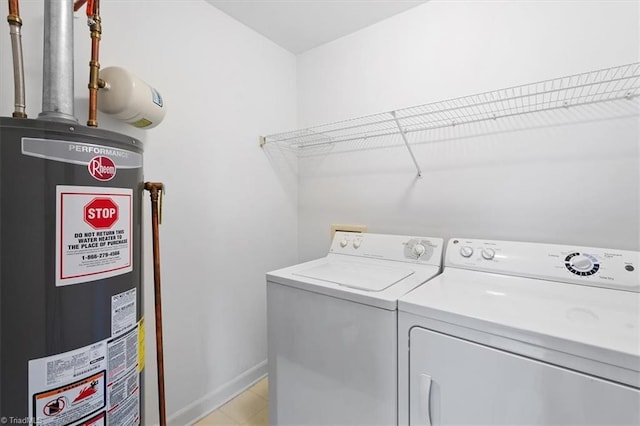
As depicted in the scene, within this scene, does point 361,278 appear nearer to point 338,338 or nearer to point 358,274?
point 358,274

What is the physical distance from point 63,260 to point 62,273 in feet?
0.11

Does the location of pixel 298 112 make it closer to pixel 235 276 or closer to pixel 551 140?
pixel 235 276

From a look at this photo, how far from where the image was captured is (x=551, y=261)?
1.22m

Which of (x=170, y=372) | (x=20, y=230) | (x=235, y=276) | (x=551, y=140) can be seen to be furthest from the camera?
(x=235, y=276)

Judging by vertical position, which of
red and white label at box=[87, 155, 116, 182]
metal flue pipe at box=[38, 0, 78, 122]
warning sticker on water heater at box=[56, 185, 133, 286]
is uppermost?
metal flue pipe at box=[38, 0, 78, 122]

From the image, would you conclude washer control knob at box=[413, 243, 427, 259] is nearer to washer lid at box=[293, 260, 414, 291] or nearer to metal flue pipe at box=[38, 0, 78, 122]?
washer lid at box=[293, 260, 414, 291]

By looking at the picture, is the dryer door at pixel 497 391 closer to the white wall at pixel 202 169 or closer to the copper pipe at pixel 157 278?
the copper pipe at pixel 157 278

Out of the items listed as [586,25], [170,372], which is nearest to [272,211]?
[170,372]

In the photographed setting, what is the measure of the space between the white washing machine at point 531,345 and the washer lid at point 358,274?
16 centimetres

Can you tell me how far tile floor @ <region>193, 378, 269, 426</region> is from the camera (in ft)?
5.31

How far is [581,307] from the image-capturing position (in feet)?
3.08

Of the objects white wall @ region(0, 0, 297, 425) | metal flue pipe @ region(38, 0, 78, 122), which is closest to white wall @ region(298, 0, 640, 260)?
white wall @ region(0, 0, 297, 425)

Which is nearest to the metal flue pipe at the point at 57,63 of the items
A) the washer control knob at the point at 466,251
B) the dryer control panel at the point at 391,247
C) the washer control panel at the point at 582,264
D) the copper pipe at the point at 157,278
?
the copper pipe at the point at 157,278

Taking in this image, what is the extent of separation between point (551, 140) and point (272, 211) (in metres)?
1.69
